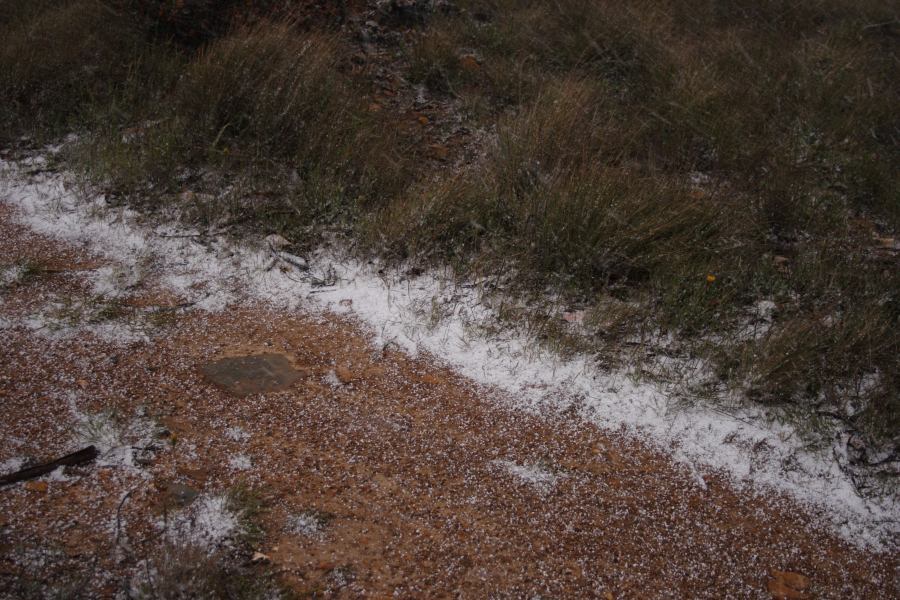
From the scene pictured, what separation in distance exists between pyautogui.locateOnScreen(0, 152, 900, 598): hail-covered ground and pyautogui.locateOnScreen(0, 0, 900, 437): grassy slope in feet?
1.47

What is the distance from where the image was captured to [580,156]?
167 inches

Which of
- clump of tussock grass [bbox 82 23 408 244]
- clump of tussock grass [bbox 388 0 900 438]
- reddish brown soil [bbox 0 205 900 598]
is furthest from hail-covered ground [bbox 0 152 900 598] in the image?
clump of tussock grass [bbox 82 23 408 244]

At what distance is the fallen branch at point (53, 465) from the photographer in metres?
2.16

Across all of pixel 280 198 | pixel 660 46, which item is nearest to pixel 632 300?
pixel 280 198

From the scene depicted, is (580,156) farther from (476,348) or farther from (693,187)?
(476,348)

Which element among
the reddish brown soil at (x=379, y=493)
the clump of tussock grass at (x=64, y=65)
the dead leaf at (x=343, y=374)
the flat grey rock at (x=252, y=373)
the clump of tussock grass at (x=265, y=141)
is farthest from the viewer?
the clump of tussock grass at (x=64, y=65)

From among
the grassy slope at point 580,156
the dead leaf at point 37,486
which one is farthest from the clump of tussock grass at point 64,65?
the dead leaf at point 37,486

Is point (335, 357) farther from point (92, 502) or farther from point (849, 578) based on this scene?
point (849, 578)

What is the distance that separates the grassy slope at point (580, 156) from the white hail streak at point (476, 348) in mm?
257

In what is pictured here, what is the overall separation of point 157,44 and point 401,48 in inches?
86.5

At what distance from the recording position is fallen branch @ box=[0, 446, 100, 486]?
216 cm

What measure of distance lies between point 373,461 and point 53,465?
1163mm

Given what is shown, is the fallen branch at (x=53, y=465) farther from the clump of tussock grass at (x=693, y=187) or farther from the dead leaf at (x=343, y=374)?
the clump of tussock grass at (x=693, y=187)

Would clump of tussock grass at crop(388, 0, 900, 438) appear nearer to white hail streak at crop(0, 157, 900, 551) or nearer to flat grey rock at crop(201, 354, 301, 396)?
white hail streak at crop(0, 157, 900, 551)
